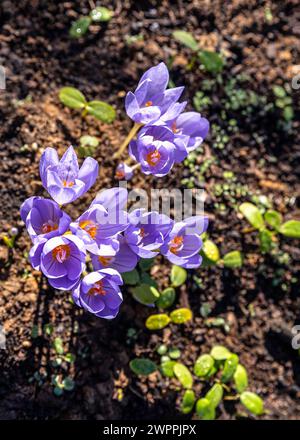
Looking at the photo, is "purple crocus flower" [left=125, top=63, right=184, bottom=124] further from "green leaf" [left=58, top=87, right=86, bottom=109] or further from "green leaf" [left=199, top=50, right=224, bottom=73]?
"green leaf" [left=199, top=50, right=224, bottom=73]

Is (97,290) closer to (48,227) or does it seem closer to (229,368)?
(48,227)

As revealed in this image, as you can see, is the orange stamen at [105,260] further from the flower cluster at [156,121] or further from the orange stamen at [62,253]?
the flower cluster at [156,121]

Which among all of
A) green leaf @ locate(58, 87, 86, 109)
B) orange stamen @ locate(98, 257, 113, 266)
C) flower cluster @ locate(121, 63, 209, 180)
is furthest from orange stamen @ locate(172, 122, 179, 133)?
orange stamen @ locate(98, 257, 113, 266)

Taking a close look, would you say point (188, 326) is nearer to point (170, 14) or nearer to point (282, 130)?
point (282, 130)

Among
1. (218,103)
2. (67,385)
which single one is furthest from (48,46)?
(67,385)

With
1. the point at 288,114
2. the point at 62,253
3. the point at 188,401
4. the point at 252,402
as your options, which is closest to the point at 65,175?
the point at 62,253

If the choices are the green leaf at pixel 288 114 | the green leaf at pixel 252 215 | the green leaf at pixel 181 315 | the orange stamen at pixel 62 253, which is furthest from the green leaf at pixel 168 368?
the green leaf at pixel 288 114
